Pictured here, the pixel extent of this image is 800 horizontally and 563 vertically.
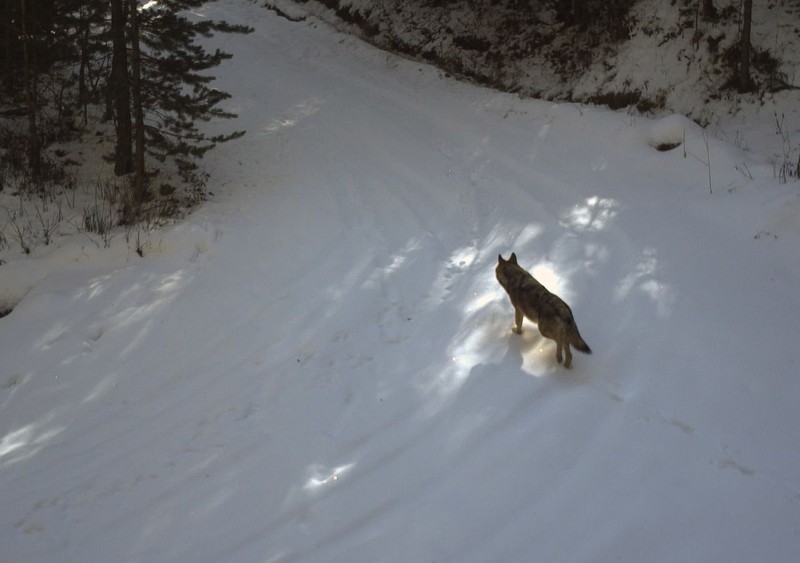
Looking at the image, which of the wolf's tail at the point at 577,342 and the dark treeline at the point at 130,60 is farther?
the dark treeline at the point at 130,60

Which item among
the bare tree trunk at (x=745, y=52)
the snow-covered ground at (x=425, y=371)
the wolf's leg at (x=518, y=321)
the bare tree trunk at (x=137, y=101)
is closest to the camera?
the snow-covered ground at (x=425, y=371)

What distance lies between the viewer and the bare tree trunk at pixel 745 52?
443 inches

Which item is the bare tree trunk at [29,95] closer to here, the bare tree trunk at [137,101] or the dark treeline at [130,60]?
the dark treeline at [130,60]

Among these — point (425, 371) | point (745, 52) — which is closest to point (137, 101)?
point (425, 371)

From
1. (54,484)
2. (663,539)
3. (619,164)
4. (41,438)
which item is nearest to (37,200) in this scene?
(41,438)

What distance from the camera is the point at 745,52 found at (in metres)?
11.6

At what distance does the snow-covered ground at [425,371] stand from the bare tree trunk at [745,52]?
1398 mm

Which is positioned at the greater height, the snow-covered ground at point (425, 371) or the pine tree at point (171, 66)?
the pine tree at point (171, 66)

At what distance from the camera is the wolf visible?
5.91 meters

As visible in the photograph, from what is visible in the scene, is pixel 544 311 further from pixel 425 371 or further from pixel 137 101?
pixel 137 101

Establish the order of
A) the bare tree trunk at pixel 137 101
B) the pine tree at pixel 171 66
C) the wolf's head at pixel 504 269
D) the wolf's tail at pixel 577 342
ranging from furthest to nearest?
the pine tree at pixel 171 66, the bare tree trunk at pixel 137 101, the wolf's head at pixel 504 269, the wolf's tail at pixel 577 342

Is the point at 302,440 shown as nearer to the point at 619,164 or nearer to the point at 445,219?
the point at 445,219

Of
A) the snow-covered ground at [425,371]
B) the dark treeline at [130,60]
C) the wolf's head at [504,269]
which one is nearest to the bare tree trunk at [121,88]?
the dark treeline at [130,60]

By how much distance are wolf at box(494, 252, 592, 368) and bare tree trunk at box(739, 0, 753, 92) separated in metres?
8.28
